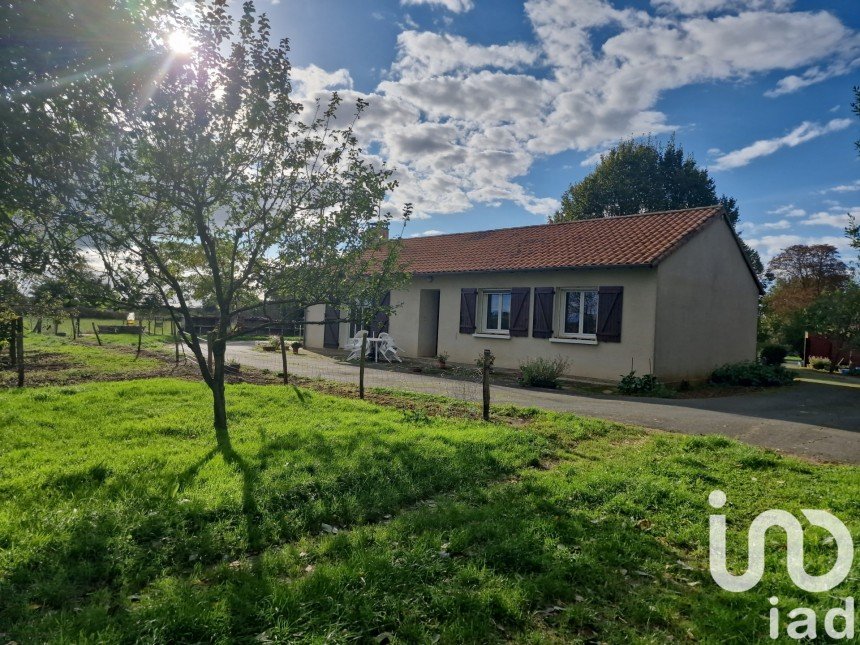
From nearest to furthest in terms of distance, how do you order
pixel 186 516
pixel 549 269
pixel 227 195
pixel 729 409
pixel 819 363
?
pixel 186 516, pixel 227 195, pixel 729 409, pixel 549 269, pixel 819 363

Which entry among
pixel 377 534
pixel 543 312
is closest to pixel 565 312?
pixel 543 312

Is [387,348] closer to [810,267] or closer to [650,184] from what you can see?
[650,184]

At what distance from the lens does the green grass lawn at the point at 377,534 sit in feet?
8.74

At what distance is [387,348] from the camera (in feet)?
59.4

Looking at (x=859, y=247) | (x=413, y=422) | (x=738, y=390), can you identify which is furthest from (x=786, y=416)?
(x=413, y=422)

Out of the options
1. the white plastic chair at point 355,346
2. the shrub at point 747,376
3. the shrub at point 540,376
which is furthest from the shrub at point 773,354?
the white plastic chair at point 355,346

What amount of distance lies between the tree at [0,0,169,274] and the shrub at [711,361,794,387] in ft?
52.2

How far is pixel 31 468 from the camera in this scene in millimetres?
4762

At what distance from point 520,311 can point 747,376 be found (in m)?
6.86

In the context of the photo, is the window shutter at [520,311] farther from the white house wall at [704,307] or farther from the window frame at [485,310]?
the white house wall at [704,307]

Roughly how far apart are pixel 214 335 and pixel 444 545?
4.62 metres

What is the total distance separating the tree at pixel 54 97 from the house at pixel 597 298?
24.4 ft

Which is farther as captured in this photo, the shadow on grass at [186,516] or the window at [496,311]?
the window at [496,311]

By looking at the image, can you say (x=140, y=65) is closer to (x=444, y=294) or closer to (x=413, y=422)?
(x=413, y=422)
